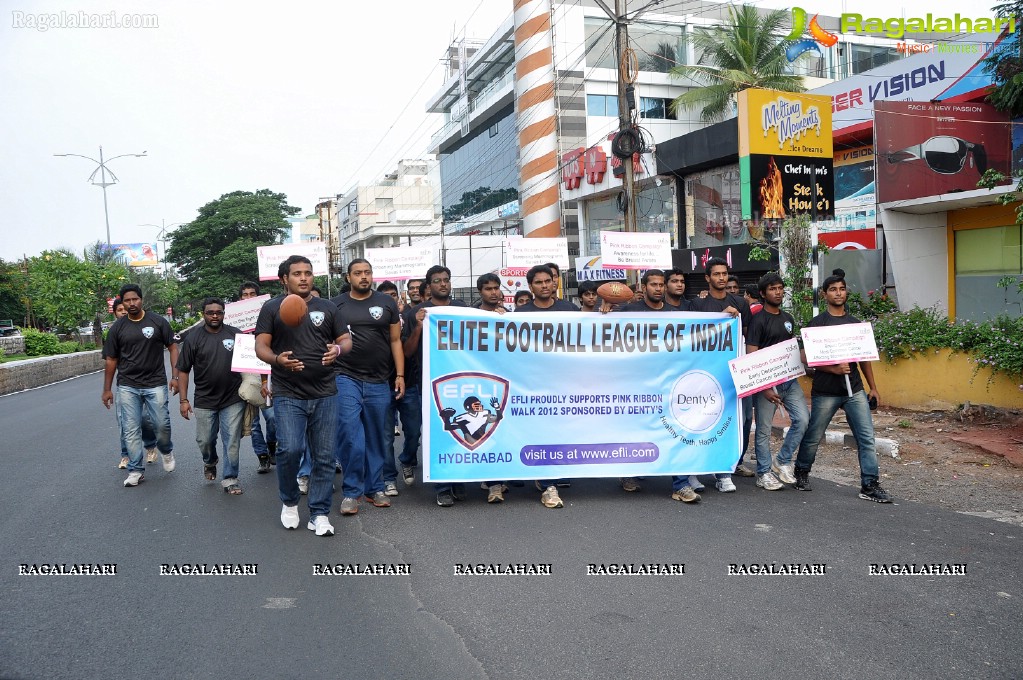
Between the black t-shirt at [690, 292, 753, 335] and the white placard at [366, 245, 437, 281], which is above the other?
the white placard at [366, 245, 437, 281]

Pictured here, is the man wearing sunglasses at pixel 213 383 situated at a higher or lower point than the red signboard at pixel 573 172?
lower

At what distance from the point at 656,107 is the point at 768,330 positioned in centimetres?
4096

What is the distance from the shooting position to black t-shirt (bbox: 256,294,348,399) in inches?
231

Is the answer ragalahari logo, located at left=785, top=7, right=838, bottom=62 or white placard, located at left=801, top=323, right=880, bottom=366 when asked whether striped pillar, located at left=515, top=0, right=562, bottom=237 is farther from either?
white placard, located at left=801, top=323, right=880, bottom=366

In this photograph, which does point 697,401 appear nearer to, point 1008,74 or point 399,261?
point 399,261

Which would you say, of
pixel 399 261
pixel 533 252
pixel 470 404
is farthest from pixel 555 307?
pixel 533 252

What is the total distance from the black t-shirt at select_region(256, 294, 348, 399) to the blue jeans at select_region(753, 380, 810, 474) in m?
3.77

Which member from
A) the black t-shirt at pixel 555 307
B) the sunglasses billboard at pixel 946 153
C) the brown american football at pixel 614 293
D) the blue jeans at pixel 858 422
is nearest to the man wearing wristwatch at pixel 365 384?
the black t-shirt at pixel 555 307

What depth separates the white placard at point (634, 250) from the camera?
452 inches

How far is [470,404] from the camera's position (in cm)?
682

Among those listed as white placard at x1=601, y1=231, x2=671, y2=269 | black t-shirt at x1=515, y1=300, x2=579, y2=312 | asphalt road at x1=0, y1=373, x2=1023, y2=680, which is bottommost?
asphalt road at x1=0, y1=373, x2=1023, y2=680

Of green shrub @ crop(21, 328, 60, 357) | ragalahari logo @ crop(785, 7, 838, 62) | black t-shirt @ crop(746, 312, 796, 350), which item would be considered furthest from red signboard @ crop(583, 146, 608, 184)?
black t-shirt @ crop(746, 312, 796, 350)

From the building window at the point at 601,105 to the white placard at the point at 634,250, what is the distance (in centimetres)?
3248

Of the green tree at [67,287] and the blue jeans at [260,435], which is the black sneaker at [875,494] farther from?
the green tree at [67,287]
